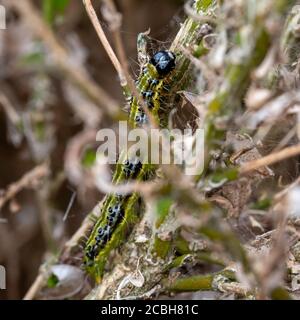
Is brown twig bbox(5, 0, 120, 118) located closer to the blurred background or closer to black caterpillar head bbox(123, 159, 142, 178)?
black caterpillar head bbox(123, 159, 142, 178)

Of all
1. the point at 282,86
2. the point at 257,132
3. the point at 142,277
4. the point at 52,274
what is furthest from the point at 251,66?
the point at 52,274

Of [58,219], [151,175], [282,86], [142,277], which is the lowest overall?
[58,219]

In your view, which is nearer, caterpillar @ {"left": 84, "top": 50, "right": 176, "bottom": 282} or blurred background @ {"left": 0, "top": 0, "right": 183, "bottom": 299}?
caterpillar @ {"left": 84, "top": 50, "right": 176, "bottom": 282}

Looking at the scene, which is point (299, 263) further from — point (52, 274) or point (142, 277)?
point (52, 274)

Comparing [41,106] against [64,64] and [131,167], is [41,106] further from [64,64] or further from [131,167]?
[64,64]

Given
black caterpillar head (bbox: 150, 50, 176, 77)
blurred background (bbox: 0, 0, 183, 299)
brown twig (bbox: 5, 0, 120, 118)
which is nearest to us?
brown twig (bbox: 5, 0, 120, 118)

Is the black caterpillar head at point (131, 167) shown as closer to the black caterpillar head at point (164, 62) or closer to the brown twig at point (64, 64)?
the black caterpillar head at point (164, 62)

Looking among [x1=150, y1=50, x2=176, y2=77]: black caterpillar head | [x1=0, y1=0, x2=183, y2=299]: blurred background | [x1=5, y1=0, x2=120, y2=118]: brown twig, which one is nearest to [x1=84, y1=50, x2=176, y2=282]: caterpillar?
[x1=150, y1=50, x2=176, y2=77]: black caterpillar head
